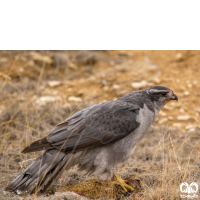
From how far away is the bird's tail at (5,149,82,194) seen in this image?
11.4 feet

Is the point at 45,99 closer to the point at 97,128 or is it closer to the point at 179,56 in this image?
the point at 97,128

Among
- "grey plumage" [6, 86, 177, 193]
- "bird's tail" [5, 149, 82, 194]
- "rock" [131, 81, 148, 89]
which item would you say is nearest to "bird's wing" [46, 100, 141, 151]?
"grey plumage" [6, 86, 177, 193]

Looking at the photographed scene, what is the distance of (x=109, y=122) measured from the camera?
3.70 metres

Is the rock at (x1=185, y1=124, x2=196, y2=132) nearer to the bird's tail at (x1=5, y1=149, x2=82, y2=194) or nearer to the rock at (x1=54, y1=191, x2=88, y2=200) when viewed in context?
the bird's tail at (x1=5, y1=149, x2=82, y2=194)

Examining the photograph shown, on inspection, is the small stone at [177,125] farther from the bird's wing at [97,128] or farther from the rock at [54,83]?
the rock at [54,83]

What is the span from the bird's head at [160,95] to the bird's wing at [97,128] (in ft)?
1.33

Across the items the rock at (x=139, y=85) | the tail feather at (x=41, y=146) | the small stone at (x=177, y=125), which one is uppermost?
the rock at (x=139, y=85)

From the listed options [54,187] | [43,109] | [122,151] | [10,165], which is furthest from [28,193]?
[43,109]

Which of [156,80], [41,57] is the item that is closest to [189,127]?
[156,80]

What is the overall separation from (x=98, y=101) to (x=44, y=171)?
3.90 metres

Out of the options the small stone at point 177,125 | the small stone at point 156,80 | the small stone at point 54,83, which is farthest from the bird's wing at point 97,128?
the small stone at point 54,83

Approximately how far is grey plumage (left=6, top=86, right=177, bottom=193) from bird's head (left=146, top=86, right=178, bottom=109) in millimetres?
274

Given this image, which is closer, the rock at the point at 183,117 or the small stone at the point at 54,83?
the rock at the point at 183,117

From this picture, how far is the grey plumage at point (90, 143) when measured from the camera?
11.7 feet
